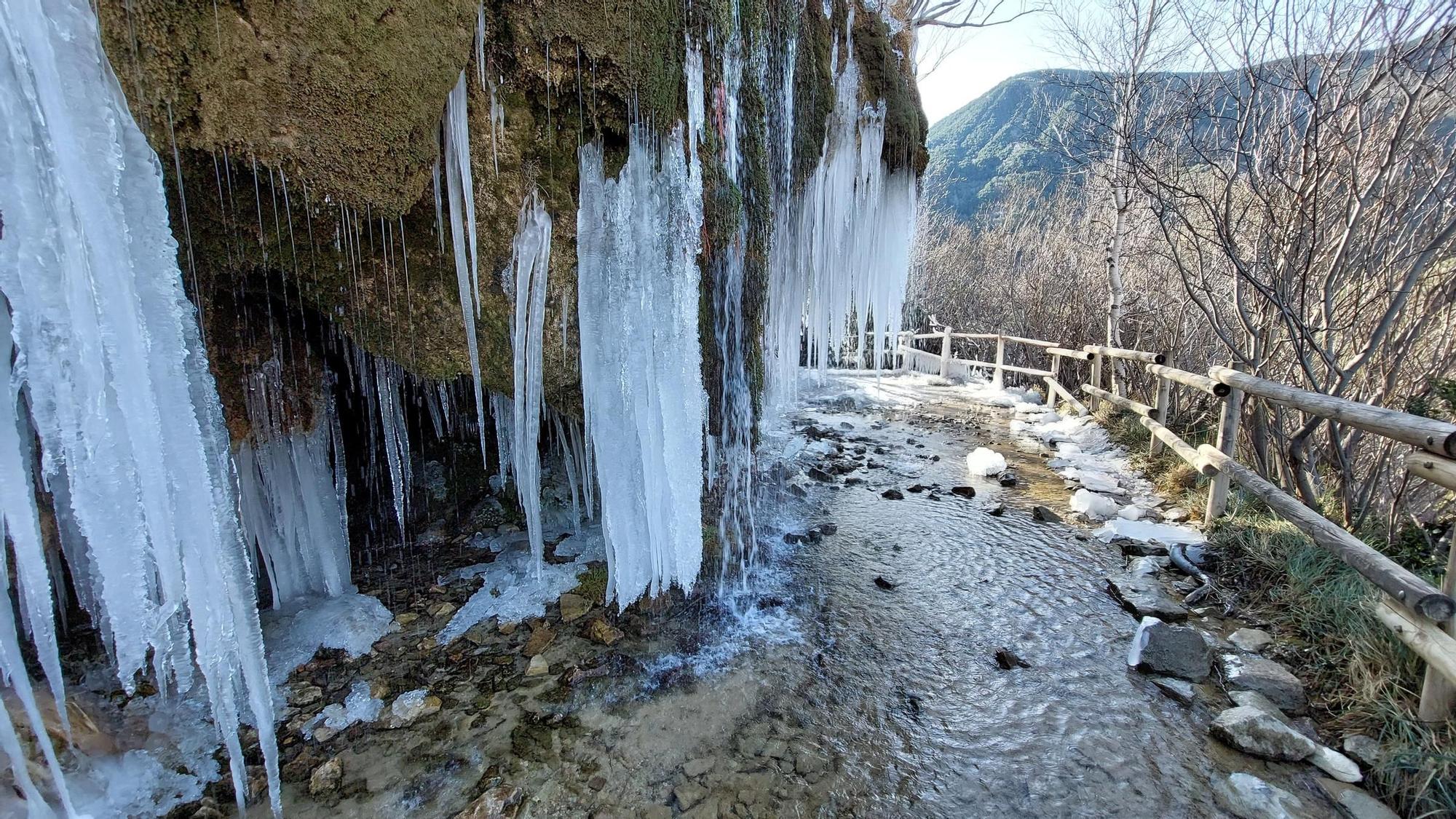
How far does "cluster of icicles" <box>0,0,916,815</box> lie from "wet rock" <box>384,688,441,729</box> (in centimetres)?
52

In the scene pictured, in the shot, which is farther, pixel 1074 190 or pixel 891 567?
pixel 1074 190

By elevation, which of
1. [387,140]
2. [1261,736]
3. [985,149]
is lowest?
[1261,736]

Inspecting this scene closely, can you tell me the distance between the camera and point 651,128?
287 cm

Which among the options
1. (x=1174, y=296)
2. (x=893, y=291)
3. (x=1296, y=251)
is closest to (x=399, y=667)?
(x=1296, y=251)

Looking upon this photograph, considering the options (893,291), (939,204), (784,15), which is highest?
(939,204)

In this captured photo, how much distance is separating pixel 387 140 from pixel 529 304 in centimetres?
87

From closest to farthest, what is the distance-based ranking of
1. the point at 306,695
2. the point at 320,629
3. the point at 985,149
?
the point at 306,695 → the point at 320,629 → the point at 985,149

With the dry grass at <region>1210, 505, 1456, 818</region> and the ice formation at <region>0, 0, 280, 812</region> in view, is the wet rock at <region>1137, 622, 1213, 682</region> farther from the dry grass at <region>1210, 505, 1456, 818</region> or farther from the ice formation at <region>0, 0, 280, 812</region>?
the ice formation at <region>0, 0, 280, 812</region>

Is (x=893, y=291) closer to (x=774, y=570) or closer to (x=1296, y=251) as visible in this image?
(x=1296, y=251)

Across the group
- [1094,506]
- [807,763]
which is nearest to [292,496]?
[807,763]

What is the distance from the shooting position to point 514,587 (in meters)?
3.63

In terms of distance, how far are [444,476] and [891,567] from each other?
3.49m

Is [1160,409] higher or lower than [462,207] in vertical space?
lower

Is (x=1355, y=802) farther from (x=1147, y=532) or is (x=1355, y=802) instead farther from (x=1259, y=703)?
(x=1147, y=532)
